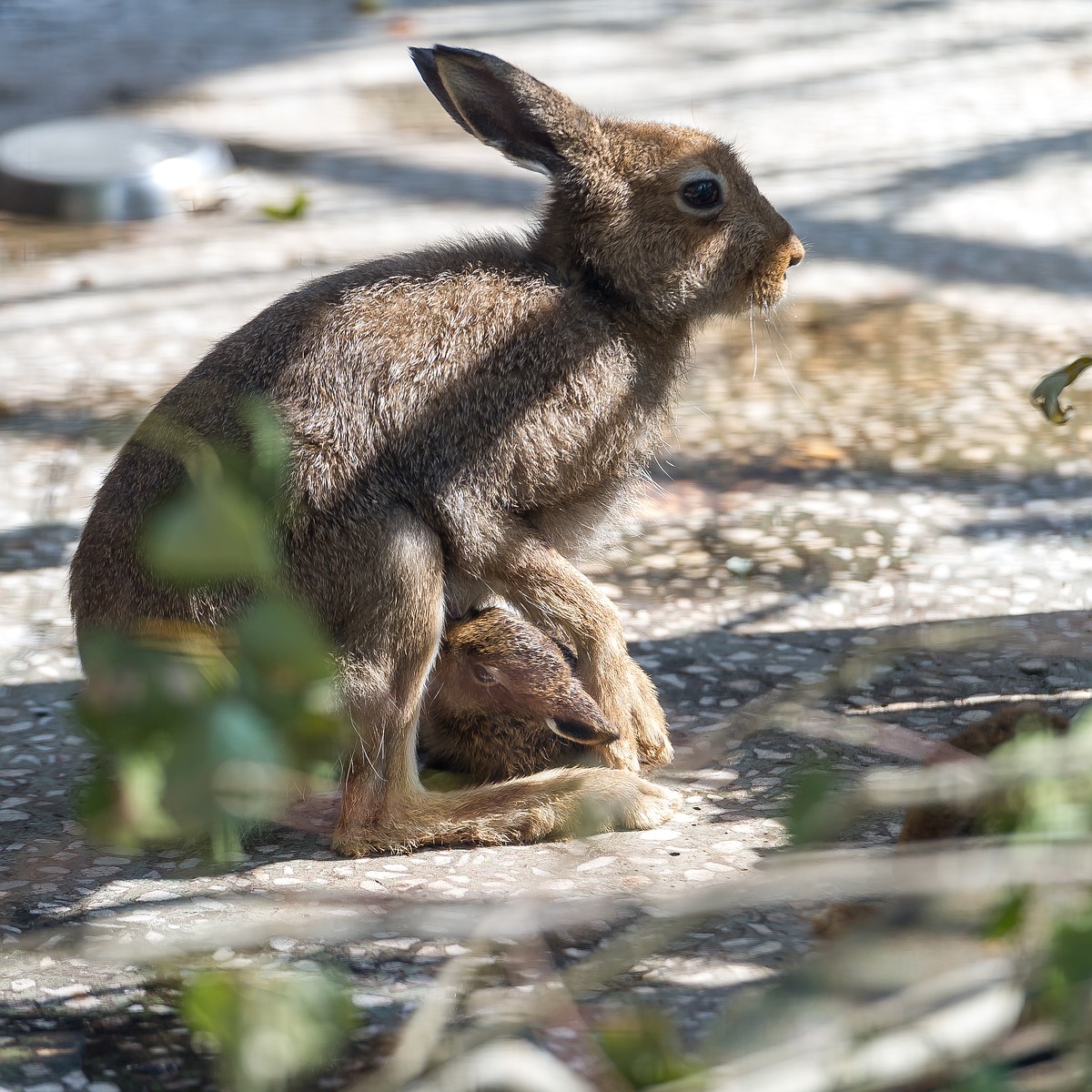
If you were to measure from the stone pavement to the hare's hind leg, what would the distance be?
0.07m

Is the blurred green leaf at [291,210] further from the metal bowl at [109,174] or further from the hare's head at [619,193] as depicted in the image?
the hare's head at [619,193]

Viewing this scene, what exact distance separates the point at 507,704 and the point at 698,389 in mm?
2829

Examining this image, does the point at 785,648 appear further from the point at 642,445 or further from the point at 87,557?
the point at 87,557

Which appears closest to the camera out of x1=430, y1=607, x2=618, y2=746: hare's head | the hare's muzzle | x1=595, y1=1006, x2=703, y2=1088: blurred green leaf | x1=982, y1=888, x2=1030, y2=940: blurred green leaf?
x1=595, y1=1006, x2=703, y2=1088: blurred green leaf

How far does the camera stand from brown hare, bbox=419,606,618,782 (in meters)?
3.49

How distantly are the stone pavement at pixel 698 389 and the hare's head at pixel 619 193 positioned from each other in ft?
2.86

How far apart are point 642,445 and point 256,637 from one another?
8.89ft

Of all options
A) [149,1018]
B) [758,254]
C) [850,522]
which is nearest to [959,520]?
[850,522]

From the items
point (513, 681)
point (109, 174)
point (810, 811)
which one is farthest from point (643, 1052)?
point (109, 174)

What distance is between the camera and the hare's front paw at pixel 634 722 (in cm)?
360

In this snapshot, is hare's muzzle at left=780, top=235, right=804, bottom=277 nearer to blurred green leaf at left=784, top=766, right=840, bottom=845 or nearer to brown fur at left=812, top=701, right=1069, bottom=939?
brown fur at left=812, top=701, right=1069, bottom=939

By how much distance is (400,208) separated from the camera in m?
7.97

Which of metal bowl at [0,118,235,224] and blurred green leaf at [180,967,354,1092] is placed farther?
metal bowl at [0,118,235,224]

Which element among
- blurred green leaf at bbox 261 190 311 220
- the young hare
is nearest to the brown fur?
the young hare
